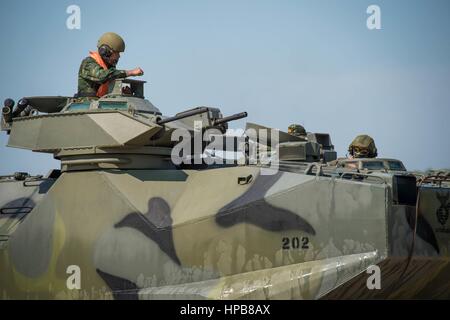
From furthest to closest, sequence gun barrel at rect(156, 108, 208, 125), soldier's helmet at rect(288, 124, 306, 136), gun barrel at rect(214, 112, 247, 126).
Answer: soldier's helmet at rect(288, 124, 306, 136) → gun barrel at rect(214, 112, 247, 126) → gun barrel at rect(156, 108, 208, 125)

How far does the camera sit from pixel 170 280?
449 inches

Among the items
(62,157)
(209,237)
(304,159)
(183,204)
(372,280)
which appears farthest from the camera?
(304,159)

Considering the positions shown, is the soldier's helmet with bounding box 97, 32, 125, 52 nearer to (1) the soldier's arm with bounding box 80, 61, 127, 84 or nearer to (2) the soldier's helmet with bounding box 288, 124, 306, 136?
(1) the soldier's arm with bounding box 80, 61, 127, 84

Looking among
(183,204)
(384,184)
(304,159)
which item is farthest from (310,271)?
(304,159)

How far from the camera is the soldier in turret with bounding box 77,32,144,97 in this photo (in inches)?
533

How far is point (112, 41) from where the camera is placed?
1393 cm

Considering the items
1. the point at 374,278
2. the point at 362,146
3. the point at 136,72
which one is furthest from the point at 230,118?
the point at 362,146

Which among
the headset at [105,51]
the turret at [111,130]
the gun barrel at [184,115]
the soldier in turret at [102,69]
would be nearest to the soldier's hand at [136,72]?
the soldier in turret at [102,69]

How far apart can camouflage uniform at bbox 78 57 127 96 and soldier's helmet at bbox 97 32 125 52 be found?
1.21 feet

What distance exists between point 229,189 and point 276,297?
186cm

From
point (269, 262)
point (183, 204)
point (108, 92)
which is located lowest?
point (269, 262)

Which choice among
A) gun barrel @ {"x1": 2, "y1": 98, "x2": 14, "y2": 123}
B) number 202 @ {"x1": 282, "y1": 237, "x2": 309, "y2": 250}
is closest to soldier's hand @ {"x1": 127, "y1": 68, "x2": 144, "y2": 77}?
gun barrel @ {"x1": 2, "y1": 98, "x2": 14, "y2": 123}

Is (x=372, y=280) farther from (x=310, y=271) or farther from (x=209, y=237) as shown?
(x=209, y=237)

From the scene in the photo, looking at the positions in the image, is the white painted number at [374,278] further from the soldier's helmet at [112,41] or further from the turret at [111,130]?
the soldier's helmet at [112,41]
